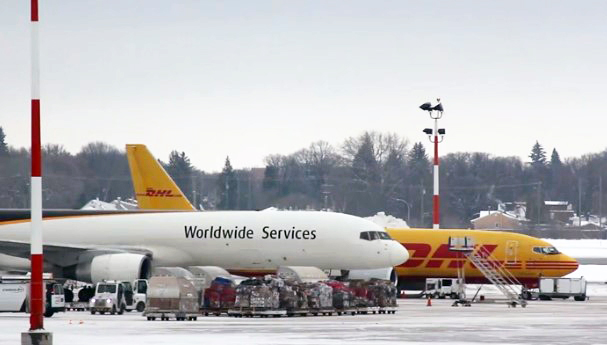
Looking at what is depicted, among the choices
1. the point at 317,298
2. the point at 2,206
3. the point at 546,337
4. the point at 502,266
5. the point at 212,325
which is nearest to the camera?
the point at 546,337

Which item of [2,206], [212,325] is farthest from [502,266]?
[2,206]

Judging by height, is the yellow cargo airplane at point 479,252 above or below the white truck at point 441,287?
above

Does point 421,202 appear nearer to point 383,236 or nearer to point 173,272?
point 383,236

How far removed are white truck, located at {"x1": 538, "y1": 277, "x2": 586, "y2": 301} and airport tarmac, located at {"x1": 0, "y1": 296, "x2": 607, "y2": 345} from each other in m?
12.3

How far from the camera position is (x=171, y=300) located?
5016 centimetres

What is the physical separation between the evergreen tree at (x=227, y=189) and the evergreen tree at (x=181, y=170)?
3.12m

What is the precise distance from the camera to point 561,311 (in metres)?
56.9

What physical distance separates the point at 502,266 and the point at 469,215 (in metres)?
87.8

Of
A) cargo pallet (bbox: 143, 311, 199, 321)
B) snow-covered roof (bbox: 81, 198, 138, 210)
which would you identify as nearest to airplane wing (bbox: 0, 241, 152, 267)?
cargo pallet (bbox: 143, 311, 199, 321)

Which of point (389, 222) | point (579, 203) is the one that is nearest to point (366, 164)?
point (389, 222)

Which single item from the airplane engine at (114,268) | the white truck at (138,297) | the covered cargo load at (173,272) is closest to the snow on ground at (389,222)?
the covered cargo load at (173,272)

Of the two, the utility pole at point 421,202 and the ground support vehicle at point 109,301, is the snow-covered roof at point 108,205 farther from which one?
the ground support vehicle at point 109,301

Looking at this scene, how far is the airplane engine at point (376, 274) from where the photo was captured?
216ft

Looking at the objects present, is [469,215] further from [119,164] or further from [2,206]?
[2,206]
